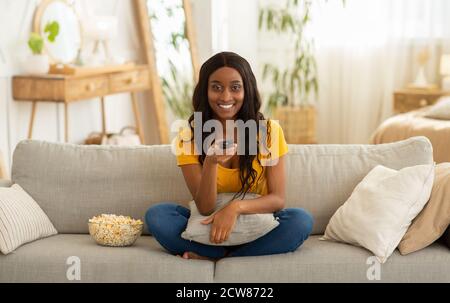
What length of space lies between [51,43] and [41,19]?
158 mm

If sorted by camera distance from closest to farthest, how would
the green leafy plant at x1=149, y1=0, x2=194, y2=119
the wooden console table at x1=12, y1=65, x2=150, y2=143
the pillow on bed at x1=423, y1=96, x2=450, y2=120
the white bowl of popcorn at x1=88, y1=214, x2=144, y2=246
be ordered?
the white bowl of popcorn at x1=88, y1=214, x2=144, y2=246
the wooden console table at x1=12, y1=65, x2=150, y2=143
the pillow on bed at x1=423, y1=96, x2=450, y2=120
the green leafy plant at x1=149, y1=0, x2=194, y2=119

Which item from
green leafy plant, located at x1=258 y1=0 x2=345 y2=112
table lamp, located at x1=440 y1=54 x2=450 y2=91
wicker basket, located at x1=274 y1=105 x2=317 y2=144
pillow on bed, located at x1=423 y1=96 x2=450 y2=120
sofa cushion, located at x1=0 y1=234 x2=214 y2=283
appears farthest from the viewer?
green leafy plant, located at x1=258 y1=0 x2=345 y2=112

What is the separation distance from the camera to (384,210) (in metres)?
2.64

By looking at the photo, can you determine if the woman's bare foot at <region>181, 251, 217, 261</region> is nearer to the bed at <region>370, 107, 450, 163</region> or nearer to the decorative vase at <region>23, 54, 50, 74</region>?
the decorative vase at <region>23, 54, 50, 74</region>

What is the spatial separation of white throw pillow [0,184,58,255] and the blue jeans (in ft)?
1.35

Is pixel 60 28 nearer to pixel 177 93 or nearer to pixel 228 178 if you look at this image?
pixel 177 93

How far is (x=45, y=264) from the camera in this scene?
2.55 m

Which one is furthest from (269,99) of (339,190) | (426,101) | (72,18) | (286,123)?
(339,190)

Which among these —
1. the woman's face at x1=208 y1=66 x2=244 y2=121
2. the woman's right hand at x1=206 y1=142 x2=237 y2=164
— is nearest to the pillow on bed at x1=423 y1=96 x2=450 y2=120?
the woman's face at x1=208 y1=66 x2=244 y2=121

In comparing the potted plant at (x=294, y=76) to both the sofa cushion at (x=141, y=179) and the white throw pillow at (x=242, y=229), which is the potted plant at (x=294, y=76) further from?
the white throw pillow at (x=242, y=229)

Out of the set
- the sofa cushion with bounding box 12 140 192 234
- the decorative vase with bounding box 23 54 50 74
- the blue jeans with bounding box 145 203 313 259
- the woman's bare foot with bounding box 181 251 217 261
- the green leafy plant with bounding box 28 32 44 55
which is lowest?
the woman's bare foot with bounding box 181 251 217 261

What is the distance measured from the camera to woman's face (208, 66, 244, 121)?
2.68 m

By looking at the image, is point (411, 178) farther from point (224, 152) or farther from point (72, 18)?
point (72, 18)
